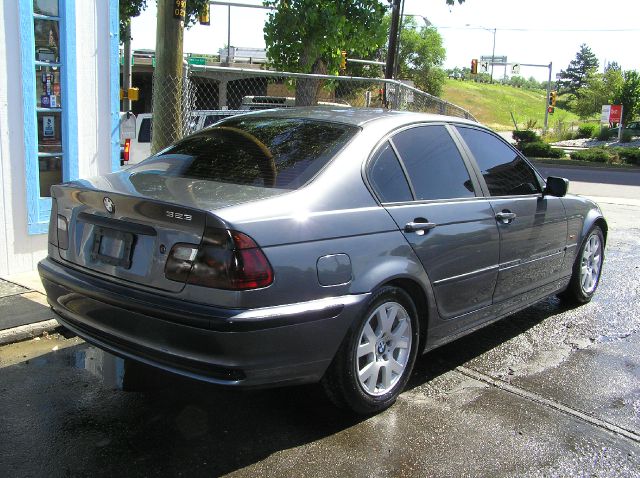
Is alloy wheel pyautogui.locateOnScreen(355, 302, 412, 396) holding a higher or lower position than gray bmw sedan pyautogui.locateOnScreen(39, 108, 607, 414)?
lower

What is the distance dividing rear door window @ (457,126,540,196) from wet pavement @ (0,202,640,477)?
121 cm

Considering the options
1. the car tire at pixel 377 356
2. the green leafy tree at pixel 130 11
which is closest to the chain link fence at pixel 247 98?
the car tire at pixel 377 356

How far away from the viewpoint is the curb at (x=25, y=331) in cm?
443

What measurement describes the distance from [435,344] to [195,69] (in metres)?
4.28

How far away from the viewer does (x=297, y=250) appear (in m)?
2.99

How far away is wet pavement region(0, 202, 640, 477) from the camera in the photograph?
3.06 metres

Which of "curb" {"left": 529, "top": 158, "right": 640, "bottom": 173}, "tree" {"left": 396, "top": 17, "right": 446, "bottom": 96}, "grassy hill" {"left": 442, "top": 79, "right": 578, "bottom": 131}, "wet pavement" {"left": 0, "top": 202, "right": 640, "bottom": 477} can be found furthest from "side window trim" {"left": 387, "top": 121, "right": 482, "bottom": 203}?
"grassy hill" {"left": 442, "top": 79, "right": 578, "bottom": 131}

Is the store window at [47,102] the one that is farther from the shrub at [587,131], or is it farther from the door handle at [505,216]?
the shrub at [587,131]

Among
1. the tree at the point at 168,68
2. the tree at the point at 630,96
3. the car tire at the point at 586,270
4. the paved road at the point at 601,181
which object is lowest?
the paved road at the point at 601,181

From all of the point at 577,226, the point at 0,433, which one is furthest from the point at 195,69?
the point at 0,433

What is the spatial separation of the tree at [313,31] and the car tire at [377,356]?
26.8 ft

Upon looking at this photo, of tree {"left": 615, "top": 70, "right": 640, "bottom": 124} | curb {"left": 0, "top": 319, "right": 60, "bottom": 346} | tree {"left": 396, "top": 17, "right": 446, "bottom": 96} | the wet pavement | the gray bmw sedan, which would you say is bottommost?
the wet pavement

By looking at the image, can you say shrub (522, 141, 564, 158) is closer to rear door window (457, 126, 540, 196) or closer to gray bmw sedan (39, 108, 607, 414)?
rear door window (457, 126, 540, 196)

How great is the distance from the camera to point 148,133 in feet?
50.4
